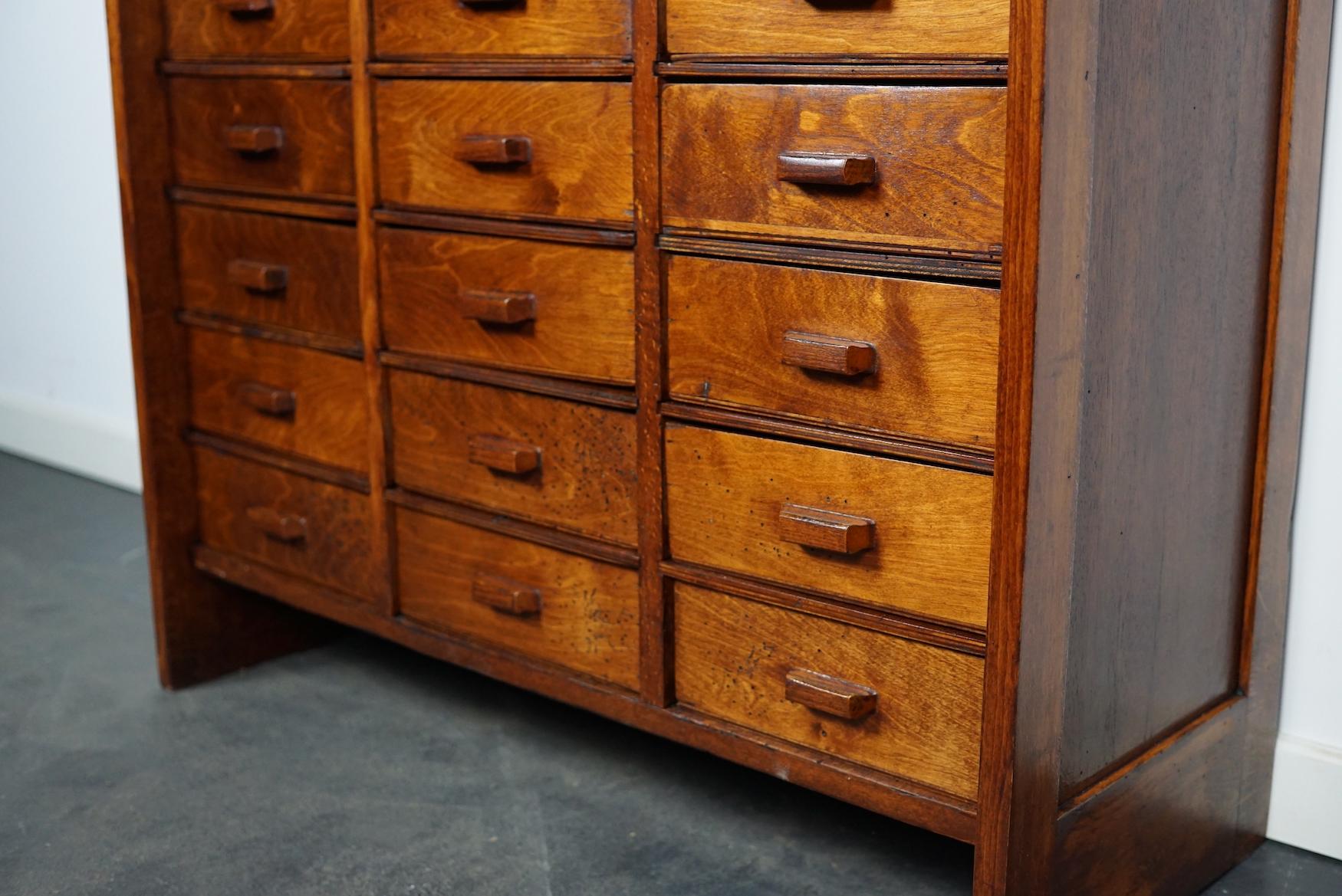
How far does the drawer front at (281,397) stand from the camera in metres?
2.10

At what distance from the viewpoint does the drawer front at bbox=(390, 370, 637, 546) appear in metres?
1.79

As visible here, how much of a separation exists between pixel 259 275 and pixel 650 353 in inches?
28.7

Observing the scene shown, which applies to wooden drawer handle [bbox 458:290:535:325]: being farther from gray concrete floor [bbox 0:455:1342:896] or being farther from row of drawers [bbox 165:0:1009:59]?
gray concrete floor [bbox 0:455:1342:896]

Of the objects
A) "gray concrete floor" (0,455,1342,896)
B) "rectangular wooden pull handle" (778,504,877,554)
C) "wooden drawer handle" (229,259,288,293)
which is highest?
"wooden drawer handle" (229,259,288,293)

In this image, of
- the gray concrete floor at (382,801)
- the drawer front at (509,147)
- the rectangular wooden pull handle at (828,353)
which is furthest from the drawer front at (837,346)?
the gray concrete floor at (382,801)

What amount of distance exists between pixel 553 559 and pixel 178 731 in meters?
0.72

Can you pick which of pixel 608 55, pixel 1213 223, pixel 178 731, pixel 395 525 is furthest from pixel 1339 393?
pixel 178 731

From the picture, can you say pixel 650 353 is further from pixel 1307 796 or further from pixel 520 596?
pixel 1307 796

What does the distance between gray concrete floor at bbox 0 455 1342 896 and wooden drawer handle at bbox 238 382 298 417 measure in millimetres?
457

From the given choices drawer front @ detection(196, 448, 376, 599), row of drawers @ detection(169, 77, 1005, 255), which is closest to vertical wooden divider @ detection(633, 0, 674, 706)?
row of drawers @ detection(169, 77, 1005, 255)

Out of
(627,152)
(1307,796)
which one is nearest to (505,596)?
(627,152)

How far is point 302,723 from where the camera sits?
7.41 feet

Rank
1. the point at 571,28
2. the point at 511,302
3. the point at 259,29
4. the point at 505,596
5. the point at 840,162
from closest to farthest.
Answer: the point at 840,162
the point at 571,28
the point at 511,302
the point at 505,596
the point at 259,29

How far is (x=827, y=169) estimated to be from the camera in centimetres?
147
